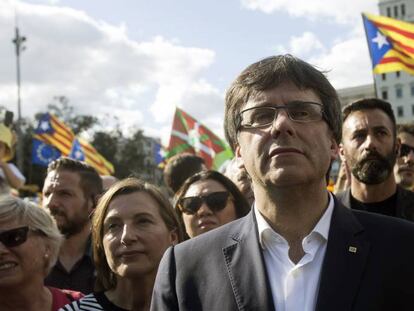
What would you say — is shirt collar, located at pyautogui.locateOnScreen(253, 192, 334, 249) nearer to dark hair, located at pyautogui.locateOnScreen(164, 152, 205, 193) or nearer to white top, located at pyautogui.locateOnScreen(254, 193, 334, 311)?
white top, located at pyautogui.locateOnScreen(254, 193, 334, 311)

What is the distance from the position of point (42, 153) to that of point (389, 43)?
28.3ft

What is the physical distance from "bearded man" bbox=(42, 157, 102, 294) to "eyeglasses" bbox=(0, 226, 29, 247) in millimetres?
904

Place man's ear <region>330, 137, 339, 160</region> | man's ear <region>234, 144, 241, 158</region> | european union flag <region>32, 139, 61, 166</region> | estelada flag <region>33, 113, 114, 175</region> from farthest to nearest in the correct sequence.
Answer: european union flag <region>32, 139, 61, 166</region>
estelada flag <region>33, 113, 114, 175</region>
man's ear <region>234, 144, 241, 158</region>
man's ear <region>330, 137, 339, 160</region>

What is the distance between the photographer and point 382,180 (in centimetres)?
402

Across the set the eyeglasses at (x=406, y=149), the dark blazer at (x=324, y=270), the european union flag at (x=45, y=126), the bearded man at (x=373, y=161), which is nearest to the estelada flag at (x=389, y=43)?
the eyeglasses at (x=406, y=149)

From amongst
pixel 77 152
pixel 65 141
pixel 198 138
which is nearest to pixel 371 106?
pixel 198 138

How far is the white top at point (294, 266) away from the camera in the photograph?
6.51 ft

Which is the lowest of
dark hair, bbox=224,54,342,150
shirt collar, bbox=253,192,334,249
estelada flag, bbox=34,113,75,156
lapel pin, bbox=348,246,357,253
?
lapel pin, bbox=348,246,357,253

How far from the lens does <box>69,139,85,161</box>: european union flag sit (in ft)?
38.2

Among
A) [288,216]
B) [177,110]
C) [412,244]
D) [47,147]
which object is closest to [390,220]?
[412,244]

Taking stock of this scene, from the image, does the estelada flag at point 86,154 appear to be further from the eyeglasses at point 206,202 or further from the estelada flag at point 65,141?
the eyeglasses at point 206,202

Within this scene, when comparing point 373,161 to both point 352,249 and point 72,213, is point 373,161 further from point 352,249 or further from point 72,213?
point 72,213

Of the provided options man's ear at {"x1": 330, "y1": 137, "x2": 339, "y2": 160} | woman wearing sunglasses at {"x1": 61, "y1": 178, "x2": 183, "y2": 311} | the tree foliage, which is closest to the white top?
man's ear at {"x1": 330, "y1": 137, "x2": 339, "y2": 160}

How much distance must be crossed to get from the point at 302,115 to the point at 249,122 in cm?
20
